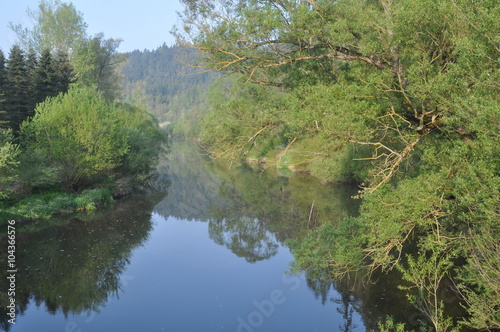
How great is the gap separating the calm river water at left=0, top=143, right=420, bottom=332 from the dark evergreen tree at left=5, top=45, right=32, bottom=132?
37.8 feet

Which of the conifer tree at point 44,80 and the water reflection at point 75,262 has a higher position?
the conifer tree at point 44,80

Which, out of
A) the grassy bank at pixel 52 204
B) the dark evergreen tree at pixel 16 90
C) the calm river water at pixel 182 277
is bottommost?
the calm river water at pixel 182 277

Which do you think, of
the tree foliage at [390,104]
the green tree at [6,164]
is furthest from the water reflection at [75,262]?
the tree foliage at [390,104]

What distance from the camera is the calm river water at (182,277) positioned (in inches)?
593

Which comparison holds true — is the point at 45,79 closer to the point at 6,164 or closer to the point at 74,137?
the point at 74,137

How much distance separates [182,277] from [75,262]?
5331 mm

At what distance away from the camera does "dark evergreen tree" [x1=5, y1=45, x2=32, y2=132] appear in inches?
1353

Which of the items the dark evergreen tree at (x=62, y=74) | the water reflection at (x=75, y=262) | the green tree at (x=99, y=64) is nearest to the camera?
the water reflection at (x=75, y=262)

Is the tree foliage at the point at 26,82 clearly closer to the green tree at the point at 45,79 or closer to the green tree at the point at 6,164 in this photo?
the green tree at the point at 45,79

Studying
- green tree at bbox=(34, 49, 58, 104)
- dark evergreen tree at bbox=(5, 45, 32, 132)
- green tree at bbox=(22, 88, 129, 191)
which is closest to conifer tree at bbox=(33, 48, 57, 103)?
green tree at bbox=(34, 49, 58, 104)

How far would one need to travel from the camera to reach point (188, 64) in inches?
562

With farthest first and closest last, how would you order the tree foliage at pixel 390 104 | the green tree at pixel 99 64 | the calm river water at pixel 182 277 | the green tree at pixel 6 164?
the green tree at pixel 99 64, the green tree at pixel 6 164, the calm river water at pixel 182 277, the tree foliage at pixel 390 104

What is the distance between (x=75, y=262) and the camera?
65.7ft

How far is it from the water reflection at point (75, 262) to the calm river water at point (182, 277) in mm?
46
